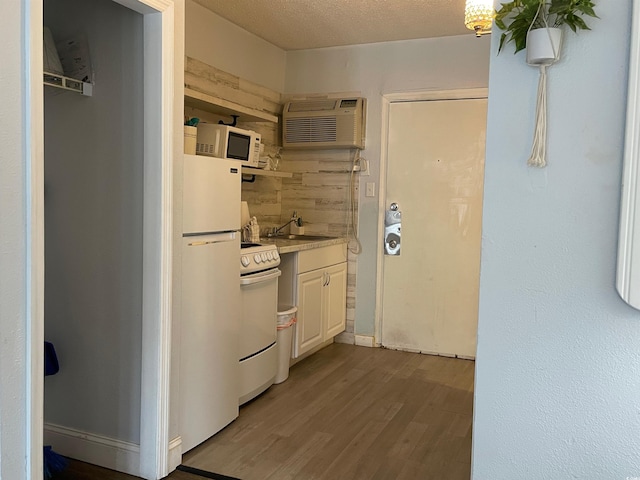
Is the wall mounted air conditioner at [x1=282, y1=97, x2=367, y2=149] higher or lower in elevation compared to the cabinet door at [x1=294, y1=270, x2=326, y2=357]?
higher

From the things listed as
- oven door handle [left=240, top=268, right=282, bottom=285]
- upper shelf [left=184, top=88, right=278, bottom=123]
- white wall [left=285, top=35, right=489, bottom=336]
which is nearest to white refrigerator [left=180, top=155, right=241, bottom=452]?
oven door handle [left=240, top=268, right=282, bottom=285]

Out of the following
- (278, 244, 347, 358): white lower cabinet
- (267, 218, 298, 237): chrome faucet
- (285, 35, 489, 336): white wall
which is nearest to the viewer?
(278, 244, 347, 358): white lower cabinet

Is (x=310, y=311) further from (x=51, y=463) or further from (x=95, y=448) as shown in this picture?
(x=51, y=463)

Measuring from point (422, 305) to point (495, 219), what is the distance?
2.93 meters

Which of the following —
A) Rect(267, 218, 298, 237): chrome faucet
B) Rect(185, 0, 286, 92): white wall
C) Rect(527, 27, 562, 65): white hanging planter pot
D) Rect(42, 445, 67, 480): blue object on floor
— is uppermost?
Rect(185, 0, 286, 92): white wall

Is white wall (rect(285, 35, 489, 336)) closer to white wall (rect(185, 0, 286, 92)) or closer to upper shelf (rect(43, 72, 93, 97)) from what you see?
white wall (rect(185, 0, 286, 92))

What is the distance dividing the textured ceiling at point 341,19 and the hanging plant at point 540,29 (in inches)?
85.7

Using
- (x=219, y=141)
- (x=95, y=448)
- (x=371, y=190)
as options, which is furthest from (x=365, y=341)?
(x=95, y=448)

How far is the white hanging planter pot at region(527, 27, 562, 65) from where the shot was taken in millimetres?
1311

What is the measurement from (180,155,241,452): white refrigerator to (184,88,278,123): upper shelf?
65 cm

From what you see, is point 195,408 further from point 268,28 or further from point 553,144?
Answer: point 268,28

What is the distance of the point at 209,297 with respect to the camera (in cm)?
257

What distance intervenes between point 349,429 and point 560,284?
1756mm

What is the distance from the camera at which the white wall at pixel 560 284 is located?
1.34 m
